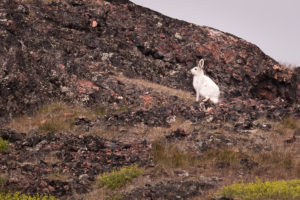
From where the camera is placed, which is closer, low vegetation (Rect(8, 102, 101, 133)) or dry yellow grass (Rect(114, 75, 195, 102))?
low vegetation (Rect(8, 102, 101, 133))

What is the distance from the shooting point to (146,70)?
2538 cm

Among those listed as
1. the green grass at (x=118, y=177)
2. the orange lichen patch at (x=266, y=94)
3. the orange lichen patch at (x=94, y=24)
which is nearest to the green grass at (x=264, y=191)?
the green grass at (x=118, y=177)

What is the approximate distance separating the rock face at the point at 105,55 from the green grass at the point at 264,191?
408 inches

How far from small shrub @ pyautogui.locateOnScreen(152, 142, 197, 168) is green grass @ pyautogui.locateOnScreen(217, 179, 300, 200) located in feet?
9.24

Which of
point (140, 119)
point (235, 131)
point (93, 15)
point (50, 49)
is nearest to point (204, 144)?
point (235, 131)

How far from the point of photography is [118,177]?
40.8 feet

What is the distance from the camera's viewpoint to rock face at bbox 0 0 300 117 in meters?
19.9

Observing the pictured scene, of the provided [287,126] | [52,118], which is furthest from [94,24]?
[287,126]

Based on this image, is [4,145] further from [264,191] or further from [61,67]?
[264,191]

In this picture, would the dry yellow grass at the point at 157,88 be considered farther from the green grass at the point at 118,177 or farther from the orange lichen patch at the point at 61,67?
the green grass at the point at 118,177

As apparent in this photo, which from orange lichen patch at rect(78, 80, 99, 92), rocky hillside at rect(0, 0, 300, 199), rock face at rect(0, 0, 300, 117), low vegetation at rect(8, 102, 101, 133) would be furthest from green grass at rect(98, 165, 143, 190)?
orange lichen patch at rect(78, 80, 99, 92)

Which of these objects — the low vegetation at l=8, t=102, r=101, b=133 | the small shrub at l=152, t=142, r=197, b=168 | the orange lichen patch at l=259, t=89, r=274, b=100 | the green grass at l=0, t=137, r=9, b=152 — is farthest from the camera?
the orange lichen patch at l=259, t=89, r=274, b=100

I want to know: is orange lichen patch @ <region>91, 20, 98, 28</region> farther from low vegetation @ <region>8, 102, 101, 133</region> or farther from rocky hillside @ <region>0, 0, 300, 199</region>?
low vegetation @ <region>8, 102, 101, 133</region>

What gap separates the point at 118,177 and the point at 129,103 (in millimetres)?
8159
